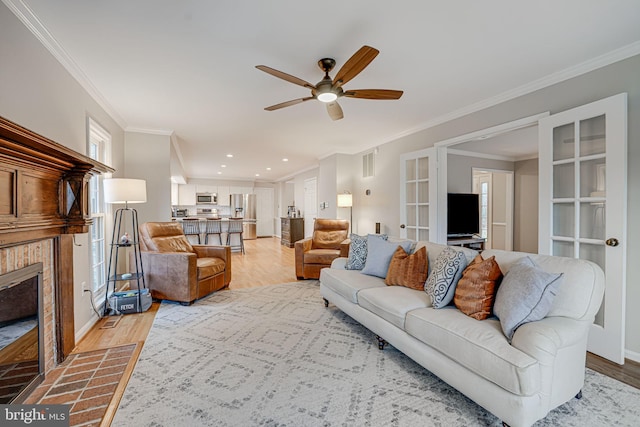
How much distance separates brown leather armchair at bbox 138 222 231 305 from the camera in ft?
11.3

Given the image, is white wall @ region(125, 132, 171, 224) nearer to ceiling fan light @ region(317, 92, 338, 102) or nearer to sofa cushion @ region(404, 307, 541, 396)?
ceiling fan light @ region(317, 92, 338, 102)

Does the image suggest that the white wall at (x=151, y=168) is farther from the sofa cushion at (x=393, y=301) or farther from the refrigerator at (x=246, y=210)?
the refrigerator at (x=246, y=210)

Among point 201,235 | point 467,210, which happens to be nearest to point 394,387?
point 467,210

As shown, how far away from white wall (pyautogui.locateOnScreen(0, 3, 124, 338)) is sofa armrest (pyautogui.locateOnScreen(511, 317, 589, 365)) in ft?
10.3

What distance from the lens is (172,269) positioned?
3471 mm

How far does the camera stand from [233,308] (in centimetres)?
339

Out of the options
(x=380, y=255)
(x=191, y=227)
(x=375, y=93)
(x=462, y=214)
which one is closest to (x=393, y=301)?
(x=380, y=255)

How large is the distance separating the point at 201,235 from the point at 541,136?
6.97m

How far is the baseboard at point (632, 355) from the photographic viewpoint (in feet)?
→ 7.28

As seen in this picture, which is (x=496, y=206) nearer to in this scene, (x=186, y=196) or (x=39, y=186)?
(x=39, y=186)

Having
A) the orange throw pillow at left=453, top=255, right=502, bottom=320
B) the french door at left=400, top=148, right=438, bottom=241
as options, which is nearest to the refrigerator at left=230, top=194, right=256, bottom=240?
the french door at left=400, top=148, right=438, bottom=241

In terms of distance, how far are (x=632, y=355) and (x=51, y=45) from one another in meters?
5.08

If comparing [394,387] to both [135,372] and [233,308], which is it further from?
[233,308]

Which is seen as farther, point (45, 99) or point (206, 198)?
point (206, 198)
